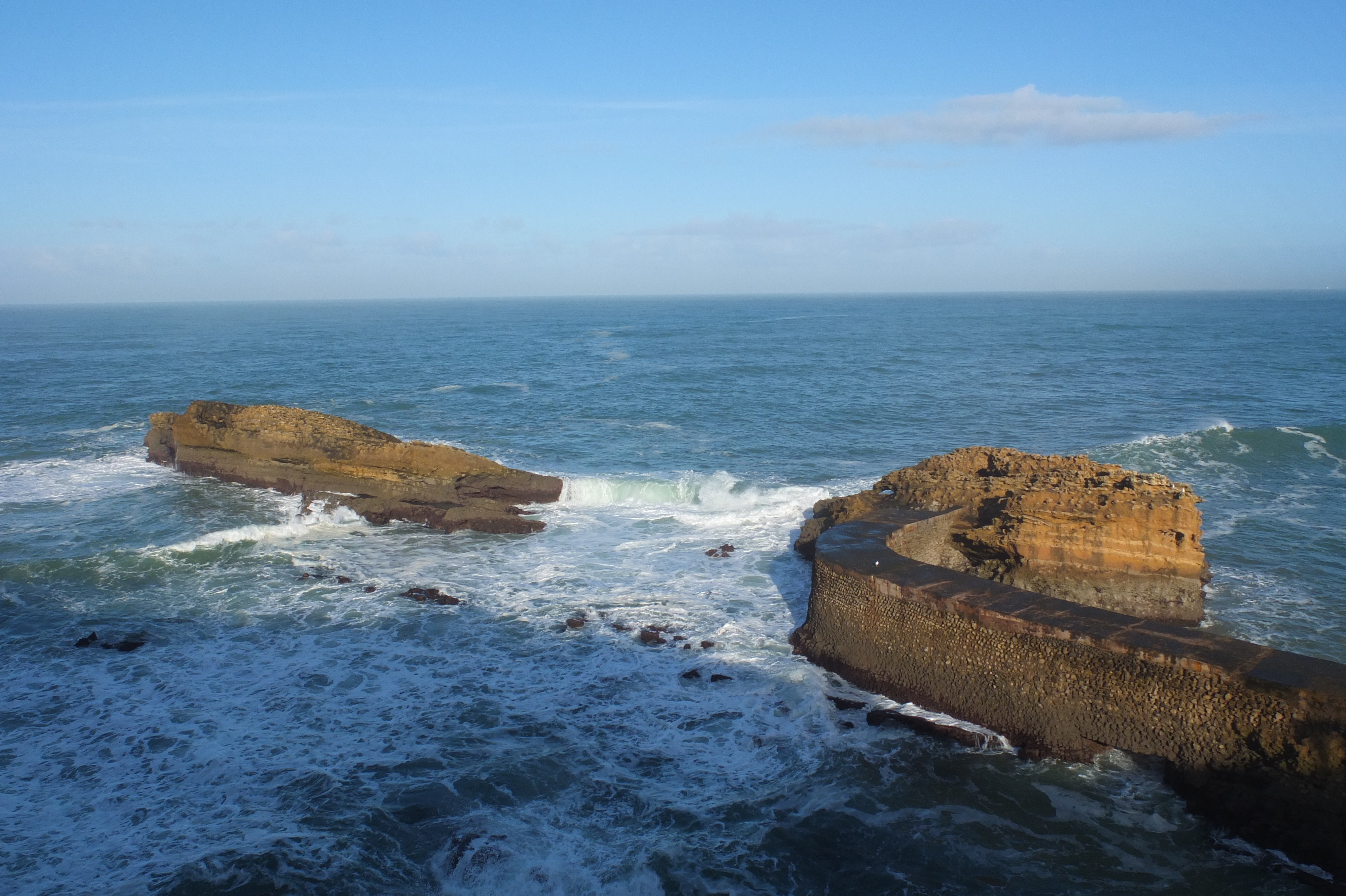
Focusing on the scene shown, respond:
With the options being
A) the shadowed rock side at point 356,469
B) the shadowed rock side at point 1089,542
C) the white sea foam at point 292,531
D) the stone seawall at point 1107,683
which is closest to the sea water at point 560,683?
the white sea foam at point 292,531

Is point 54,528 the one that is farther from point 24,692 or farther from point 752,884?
point 752,884

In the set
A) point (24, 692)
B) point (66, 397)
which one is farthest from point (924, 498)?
point (66, 397)

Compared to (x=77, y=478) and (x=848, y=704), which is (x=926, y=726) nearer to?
(x=848, y=704)

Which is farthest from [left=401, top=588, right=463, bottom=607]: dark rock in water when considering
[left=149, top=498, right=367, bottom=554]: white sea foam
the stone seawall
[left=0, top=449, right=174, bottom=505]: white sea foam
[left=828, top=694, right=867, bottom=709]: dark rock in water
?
[left=0, top=449, right=174, bottom=505]: white sea foam

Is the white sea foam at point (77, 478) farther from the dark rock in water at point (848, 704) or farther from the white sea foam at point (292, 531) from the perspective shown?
the dark rock in water at point (848, 704)

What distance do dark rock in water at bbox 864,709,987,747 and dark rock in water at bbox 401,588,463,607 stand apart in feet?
27.9

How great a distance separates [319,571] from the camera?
60.1ft

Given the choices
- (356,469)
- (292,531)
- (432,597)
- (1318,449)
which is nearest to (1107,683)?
(432,597)

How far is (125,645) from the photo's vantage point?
1456 centimetres

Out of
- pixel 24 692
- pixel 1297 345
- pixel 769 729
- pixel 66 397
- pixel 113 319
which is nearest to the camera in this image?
pixel 769 729

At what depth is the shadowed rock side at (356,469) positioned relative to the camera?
72.1 feet

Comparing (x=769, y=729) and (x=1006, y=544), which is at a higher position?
(x=1006, y=544)

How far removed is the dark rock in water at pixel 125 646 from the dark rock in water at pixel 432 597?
15.0 ft

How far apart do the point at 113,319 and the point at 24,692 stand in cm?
16291
